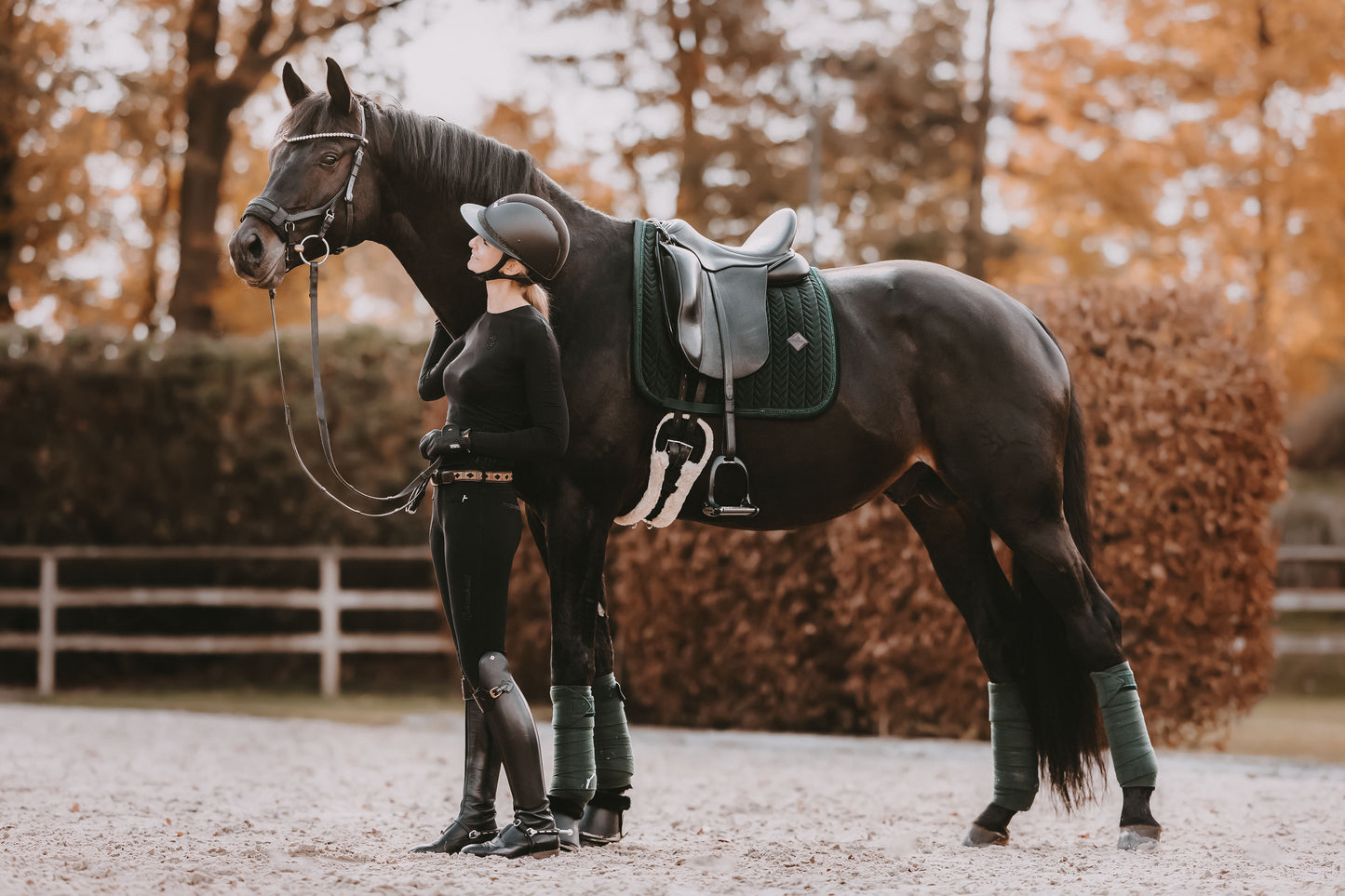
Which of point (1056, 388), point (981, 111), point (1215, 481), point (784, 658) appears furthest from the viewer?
point (981, 111)

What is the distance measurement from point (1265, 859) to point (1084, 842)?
62cm

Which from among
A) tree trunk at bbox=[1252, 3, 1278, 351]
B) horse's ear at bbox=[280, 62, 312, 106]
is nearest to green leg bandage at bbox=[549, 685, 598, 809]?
horse's ear at bbox=[280, 62, 312, 106]

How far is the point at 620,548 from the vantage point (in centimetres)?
843

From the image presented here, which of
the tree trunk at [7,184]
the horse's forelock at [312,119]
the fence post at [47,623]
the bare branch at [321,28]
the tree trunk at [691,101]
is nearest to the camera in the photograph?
the horse's forelock at [312,119]

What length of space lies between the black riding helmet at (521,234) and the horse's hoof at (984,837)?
2.47 m

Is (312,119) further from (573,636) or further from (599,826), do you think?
(599,826)

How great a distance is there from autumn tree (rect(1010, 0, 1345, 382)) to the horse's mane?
413 inches

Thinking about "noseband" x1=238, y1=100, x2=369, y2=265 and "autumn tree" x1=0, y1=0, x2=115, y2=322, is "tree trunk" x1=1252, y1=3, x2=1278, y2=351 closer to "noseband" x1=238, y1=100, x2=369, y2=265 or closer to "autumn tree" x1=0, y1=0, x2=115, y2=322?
"noseband" x1=238, y1=100, x2=369, y2=265

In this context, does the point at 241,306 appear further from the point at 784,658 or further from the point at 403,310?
the point at 403,310

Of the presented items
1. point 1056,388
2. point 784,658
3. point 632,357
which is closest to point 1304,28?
point 784,658

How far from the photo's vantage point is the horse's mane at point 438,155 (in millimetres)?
4160

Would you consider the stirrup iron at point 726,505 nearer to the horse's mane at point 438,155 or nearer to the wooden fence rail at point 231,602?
the horse's mane at point 438,155

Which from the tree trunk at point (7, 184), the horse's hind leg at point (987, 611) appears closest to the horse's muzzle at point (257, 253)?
the horse's hind leg at point (987, 611)

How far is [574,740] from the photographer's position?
13.2ft
